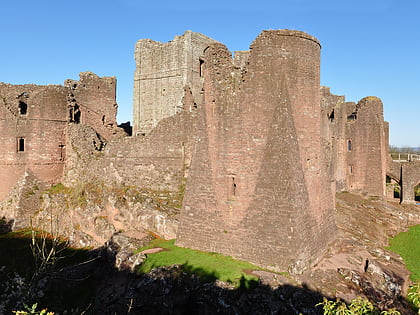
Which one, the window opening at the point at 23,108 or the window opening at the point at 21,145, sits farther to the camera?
the window opening at the point at 23,108

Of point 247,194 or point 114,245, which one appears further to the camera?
point 114,245

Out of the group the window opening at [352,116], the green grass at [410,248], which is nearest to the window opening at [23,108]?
the green grass at [410,248]

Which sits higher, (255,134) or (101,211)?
(255,134)

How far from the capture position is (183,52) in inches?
962

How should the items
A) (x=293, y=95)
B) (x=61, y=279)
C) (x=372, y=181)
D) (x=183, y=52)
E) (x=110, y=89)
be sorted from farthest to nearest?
(x=372, y=181) < (x=183, y=52) < (x=110, y=89) < (x=61, y=279) < (x=293, y=95)

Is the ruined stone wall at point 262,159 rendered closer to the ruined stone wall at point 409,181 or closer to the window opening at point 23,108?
the window opening at point 23,108

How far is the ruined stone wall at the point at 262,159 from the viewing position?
1123cm

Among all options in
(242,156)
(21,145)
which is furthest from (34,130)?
(242,156)

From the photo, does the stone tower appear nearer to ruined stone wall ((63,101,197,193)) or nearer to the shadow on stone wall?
ruined stone wall ((63,101,197,193))

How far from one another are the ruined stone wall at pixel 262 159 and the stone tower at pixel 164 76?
12.0 metres

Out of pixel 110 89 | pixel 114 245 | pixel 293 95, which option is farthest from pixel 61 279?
pixel 110 89

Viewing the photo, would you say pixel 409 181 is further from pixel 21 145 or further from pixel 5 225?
pixel 5 225

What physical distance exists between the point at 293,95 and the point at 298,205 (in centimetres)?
376

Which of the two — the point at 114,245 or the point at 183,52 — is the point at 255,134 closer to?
the point at 114,245
